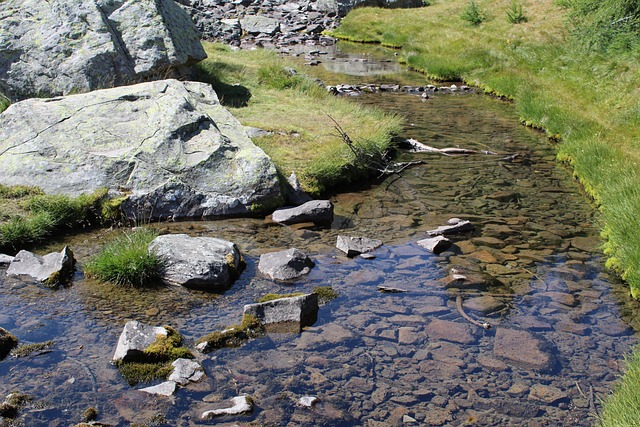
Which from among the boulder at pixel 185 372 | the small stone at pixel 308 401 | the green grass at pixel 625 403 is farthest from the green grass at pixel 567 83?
the boulder at pixel 185 372

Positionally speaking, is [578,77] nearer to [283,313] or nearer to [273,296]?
[273,296]

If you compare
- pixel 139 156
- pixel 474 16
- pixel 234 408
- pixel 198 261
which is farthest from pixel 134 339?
pixel 474 16

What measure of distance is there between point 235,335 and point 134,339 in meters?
1.34

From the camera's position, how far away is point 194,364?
8094 millimetres

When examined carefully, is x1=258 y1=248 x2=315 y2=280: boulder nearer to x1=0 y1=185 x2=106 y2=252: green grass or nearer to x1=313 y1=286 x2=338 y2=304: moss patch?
x1=313 y1=286 x2=338 y2=304: moss patch

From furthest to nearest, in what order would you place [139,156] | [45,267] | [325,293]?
[139,156] → [45,267] → [325,293]

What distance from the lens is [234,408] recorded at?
732 cm

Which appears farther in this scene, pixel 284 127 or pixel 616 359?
pixel 284 127

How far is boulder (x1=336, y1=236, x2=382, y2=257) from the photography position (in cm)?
1189

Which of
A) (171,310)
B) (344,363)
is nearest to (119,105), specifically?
(171,310)

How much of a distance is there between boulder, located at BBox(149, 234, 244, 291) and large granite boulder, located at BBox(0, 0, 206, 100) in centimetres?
837

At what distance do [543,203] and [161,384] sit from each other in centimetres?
1031

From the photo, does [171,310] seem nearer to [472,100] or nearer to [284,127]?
[284,127]

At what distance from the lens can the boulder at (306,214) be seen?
1334 centimetres
